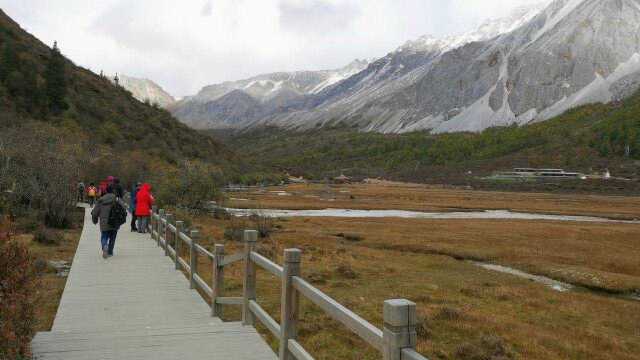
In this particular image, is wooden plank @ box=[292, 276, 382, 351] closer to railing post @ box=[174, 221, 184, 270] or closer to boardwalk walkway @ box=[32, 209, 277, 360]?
boardwalk walkway @ box=[32, 209, 277, 360]

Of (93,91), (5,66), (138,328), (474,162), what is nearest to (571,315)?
(138,328)

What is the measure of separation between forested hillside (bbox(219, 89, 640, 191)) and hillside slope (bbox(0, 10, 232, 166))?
37.8 meters

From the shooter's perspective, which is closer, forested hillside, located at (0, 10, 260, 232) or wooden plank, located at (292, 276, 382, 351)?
wooden plank, located at (292, 276, 382, 351)

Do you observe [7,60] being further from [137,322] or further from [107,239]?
[137,322]

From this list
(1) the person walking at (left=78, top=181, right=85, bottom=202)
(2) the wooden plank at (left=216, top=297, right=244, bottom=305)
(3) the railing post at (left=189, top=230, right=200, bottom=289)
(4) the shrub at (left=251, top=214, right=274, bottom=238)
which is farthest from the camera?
(1) the person walking at (left=78, top=181, right=85, bottom=202)

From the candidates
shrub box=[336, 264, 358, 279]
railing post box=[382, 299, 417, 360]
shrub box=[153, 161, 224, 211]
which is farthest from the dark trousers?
shrub box=[153, 161, 224, 211]

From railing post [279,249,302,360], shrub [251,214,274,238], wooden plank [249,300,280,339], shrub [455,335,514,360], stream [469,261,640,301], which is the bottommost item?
stream [469,261,640,301]

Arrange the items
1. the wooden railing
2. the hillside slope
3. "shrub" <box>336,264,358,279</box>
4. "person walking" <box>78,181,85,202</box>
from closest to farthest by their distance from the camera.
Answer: the wooden railing
"shrub" <box>336,264,358,279</box>
"person walking" <box>78,181,85,202</box>
the hillside slope

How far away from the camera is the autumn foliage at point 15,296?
5.46 m

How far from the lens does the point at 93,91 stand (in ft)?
276

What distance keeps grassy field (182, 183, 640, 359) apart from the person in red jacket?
251 cm

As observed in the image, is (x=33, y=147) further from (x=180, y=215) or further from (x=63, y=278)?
(x=63, y=278)

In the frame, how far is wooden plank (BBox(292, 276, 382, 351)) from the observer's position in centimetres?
418

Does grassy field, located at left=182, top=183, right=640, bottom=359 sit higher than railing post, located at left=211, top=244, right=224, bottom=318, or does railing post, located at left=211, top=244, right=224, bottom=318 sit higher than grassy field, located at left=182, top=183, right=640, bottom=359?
railing post, located at left=211, top=244, right=224, bottom=318
